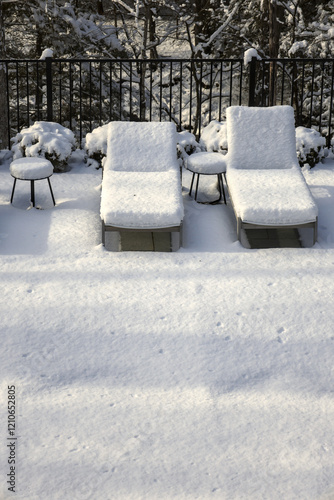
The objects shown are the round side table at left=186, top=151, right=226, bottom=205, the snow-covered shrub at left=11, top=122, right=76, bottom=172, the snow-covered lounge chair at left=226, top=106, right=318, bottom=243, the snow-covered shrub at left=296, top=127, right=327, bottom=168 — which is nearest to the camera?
the snow-covered lounge chair at left=226, top=106, right=318, bottom=243

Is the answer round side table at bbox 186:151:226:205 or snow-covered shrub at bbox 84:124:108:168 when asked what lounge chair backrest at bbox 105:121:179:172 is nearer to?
round side table at bbox 186:151:226:205

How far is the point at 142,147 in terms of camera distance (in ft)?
23.9

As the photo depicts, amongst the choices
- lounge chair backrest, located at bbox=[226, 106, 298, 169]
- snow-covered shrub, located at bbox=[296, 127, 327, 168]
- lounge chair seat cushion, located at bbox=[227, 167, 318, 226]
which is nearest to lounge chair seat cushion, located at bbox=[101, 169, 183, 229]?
lounge chair seat cushion, located at bbox=[227, 167, 318, 226]

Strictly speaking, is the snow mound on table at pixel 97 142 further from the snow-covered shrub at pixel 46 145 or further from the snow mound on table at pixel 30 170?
the snow mound on table at pixel 30 170

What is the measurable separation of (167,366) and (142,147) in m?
3.33

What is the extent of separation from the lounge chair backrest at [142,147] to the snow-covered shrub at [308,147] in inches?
69.7

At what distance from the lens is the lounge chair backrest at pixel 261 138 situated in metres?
7.26

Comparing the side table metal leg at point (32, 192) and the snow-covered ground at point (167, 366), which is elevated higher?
the side table metal leg at point (32, 192)

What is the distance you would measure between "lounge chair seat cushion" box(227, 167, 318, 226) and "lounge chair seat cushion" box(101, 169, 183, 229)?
1.93 ft

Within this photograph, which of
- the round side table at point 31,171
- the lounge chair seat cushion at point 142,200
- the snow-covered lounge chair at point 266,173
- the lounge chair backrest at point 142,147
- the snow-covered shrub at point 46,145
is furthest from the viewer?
the snow-covered shrub at point 46,145

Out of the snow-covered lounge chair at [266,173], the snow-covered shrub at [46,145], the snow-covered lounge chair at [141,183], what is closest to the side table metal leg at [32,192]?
the snow-covered lounge chair at [141,183]

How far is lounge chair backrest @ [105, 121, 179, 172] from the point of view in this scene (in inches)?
282

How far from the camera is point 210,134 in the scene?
8.59 m

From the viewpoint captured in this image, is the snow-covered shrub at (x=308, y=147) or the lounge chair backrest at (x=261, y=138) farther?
the snow-covered shrub at (x=308, y=147)
